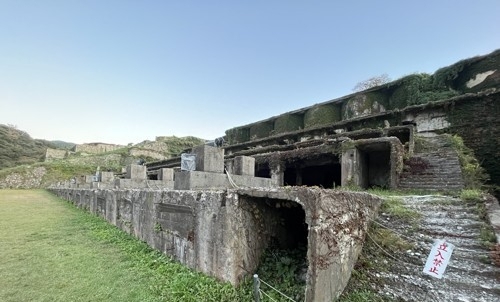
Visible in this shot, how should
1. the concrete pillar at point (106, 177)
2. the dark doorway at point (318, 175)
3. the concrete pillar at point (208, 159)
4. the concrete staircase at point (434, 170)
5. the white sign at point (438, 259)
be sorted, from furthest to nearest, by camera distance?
the dark doorway at point (318, 175), the concrete pillar at point (106, 177), the concrete staircase at point (434, 170), the concrete pillar at point (208, 159), the white sign at point (438, 259)

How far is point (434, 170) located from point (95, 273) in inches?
389

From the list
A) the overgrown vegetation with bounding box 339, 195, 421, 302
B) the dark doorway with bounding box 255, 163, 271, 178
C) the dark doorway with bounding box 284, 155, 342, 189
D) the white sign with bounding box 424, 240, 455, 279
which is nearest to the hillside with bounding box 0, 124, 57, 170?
the dark doorway with bounding box 255, 163, 271, 178

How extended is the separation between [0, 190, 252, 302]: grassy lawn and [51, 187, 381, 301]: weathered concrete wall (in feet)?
0.68

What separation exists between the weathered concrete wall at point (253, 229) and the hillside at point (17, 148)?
54.2m

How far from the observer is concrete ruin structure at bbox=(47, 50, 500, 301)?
2537 mm

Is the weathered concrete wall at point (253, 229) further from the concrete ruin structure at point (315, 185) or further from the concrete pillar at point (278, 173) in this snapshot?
the concrete pillar at point (278, 173)

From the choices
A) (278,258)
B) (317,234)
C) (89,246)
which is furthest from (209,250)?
(89,246)

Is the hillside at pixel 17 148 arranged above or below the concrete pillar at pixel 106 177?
above

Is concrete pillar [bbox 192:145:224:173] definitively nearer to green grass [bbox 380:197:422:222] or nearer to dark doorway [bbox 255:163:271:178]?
green grass [bbox 380:197:422:222]

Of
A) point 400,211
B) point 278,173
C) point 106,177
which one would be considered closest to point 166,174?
point 106,177

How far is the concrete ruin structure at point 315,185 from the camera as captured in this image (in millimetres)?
2537

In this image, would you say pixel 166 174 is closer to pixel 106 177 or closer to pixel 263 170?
pixel 106 177

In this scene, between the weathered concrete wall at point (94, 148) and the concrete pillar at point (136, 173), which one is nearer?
the concrete pillar at point (136, 173)

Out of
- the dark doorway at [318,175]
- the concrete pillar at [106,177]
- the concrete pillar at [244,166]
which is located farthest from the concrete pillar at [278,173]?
the concrete pillar at [106,177]
